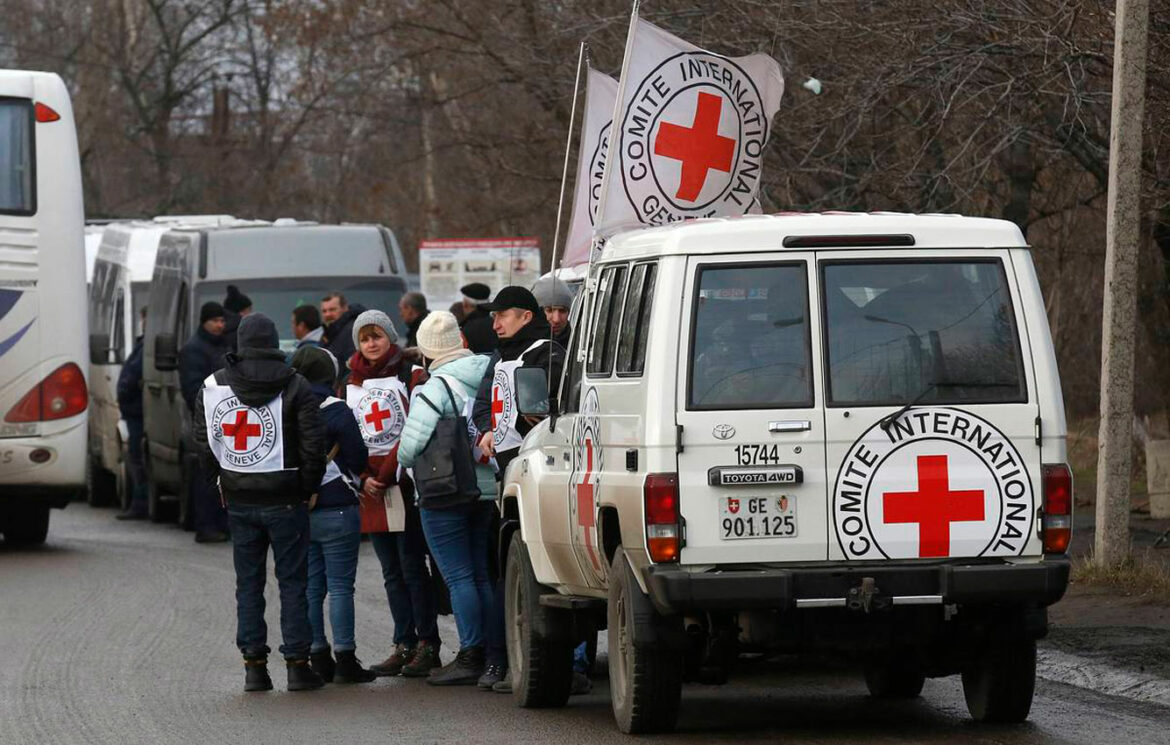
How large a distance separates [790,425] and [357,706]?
2.91 m

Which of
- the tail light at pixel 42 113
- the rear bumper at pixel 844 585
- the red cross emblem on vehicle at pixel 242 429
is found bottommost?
the rear bumper at pixel 844 585

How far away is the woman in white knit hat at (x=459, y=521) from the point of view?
34.4ft

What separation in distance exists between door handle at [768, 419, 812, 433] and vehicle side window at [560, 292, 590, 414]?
4.57ft

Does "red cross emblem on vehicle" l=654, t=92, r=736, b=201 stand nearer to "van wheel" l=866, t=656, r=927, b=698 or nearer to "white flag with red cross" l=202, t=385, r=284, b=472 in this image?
"white flag with red cross" l=202, t=385, r=284, b=472

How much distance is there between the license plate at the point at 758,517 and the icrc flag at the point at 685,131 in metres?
4.98

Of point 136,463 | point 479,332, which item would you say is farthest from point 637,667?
point 136,463

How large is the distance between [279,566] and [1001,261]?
12.7 ft

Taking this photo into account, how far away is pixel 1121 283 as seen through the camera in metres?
13.8

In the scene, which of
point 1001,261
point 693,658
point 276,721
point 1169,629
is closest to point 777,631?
point 693,658

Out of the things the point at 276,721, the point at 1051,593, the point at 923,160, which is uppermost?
the point at 923,160

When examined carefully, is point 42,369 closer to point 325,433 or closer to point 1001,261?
point 325,433

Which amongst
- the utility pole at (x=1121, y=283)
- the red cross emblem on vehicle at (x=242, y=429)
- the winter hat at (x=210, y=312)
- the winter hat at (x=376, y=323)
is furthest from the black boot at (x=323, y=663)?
the winter hat at (x=210, y=312)

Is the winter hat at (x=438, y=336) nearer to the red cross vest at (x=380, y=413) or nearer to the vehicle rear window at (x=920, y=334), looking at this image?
the red cross vest at (x=380, y=413)

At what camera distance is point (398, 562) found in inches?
449
